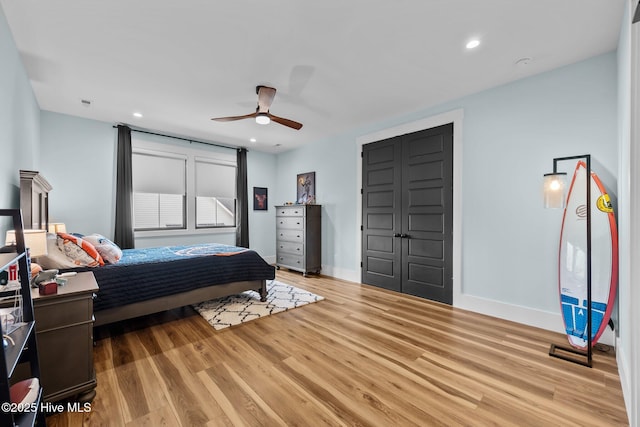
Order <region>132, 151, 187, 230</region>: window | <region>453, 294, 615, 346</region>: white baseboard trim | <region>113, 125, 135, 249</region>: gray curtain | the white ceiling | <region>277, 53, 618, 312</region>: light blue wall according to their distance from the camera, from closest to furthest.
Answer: the white ceiling < <region>277, 53, 618, 312</region>: light blue wall < <region>453, 294, 615, 346</region>: white baseboard trim < <region>113, 125, 135, 249</region>: gray curtain < <region>132, 151, 187, 230</region>: window

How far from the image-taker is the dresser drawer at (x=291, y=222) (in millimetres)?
5281

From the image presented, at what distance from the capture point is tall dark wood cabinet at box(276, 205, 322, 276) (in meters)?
5.20

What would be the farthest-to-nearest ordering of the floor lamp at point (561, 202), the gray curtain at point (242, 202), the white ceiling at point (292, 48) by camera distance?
1. the gray curtain at point (242, 202)
2. the floor lamp at point (561, 202)
3. the white ceiling at point (292, 48)

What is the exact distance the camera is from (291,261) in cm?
552

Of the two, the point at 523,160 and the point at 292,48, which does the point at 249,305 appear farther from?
the point at 523,160

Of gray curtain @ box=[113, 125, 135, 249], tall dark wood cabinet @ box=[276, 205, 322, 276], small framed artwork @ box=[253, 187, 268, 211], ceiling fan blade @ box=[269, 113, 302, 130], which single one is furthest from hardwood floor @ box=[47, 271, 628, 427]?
small framed artwork @ box=[253, 187, 268, 211]

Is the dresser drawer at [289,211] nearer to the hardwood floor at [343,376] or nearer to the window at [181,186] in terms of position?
the window at [181,186]

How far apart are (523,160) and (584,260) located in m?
1.15

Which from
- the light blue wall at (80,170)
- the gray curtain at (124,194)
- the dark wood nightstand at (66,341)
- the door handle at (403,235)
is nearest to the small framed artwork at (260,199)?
the light blue wall at (80,170)

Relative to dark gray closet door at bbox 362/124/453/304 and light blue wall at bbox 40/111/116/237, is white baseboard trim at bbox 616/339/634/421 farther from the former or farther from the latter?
light blue wall at bbox 40/111/116/237

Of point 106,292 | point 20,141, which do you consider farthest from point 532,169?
point 20,141

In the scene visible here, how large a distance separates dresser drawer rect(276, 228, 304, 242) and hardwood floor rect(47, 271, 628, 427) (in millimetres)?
2242

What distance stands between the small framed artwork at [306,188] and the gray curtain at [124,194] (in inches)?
120

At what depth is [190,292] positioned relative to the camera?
10.1ft
